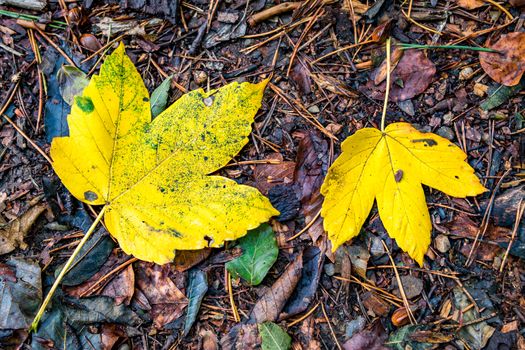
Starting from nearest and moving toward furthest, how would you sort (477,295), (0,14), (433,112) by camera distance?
(477,295)
(433,112)
(0,14)

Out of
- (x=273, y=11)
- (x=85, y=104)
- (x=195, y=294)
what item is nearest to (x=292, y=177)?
(x=195, y=294)

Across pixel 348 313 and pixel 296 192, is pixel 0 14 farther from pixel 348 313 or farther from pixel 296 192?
pixel 348 313

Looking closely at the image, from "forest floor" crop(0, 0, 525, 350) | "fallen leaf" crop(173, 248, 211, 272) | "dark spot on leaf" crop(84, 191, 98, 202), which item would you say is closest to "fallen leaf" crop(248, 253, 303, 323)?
"forest floor" crop(0, 0, 525, 350)

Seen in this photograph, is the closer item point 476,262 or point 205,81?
point 476,262

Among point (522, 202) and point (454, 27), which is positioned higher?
point (454, 27)

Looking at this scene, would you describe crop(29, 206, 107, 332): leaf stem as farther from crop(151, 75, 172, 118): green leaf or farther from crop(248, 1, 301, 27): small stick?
crop(248, 1, 301, 27): small stick

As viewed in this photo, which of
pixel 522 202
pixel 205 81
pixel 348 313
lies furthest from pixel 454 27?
pixel 348 313

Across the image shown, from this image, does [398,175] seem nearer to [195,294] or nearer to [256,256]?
[256,256]
